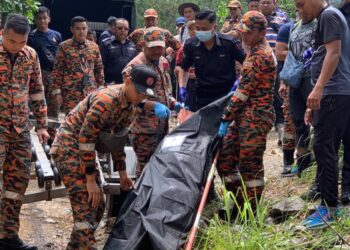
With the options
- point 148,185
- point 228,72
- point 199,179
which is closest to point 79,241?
point 148,185

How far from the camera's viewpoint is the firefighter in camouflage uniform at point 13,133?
4.61 metres

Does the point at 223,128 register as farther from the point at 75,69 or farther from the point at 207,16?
the point at 75,69

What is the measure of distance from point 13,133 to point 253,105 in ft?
6.43

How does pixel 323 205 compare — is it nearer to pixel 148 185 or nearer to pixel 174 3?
pixel 148 185

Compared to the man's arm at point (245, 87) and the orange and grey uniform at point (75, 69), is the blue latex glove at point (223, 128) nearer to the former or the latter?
the man's arm at point (245, 87)

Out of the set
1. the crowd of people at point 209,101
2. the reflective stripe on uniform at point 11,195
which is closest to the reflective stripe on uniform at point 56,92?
the crowd of people at point 209,101

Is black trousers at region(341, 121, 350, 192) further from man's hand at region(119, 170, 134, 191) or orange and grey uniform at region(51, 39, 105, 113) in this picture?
orange and grey uniform at region(51, 39, 105, 113)

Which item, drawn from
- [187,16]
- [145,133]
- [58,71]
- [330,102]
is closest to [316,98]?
[330,102]

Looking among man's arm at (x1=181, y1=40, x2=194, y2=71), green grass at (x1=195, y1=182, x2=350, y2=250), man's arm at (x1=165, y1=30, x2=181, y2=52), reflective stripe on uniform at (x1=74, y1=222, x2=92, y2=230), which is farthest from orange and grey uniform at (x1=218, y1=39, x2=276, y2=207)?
man's arm at (x1=165, y1=30, x2=181, y2=52)

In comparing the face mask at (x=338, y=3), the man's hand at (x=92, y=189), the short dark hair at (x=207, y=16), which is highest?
the face mask at (x=338, y=3)

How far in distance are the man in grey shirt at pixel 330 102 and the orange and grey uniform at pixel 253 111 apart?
636mm

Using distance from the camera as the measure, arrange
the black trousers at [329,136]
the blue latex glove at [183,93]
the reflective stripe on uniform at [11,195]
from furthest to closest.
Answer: the blue latex glove at [183,93]
the reflective stripe on uniform at [11,195]
the black trousers at [329,136]

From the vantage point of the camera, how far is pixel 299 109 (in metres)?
5.72

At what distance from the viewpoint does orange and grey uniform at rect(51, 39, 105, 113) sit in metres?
7.65
